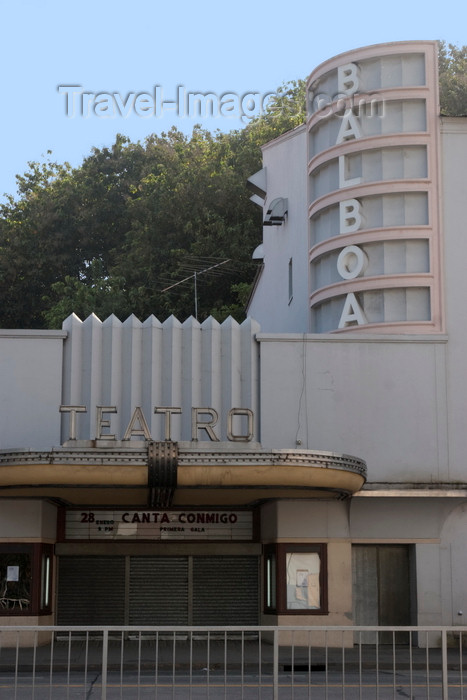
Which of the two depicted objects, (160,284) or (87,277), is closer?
(160,284)

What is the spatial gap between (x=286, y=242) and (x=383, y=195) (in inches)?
303

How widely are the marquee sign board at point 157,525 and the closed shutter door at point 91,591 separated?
63cm

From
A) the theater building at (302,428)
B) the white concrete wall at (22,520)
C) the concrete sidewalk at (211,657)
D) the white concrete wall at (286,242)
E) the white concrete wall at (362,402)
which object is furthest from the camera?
the white concrete wall at (286,242)

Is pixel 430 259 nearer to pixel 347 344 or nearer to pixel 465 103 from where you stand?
pixel 347 344

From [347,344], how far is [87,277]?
44.3 m

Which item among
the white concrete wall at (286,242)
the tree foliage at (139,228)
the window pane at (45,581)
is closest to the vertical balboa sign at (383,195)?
the white concrete wall at (286,242)

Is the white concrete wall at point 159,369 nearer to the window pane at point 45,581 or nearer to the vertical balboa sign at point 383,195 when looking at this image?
the window pane at point 45,581

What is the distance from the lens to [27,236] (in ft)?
219

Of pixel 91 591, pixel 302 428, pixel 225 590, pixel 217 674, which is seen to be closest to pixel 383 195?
pixel 302 428

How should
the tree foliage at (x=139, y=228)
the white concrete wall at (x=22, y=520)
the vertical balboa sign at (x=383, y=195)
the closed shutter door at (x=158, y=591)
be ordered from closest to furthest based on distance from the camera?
1. the white concrete wall at (x=22, y=520)
2. the closed shutter door at (x=158, y=591)
3. the vertical balboa sign at (x=383, y=195)
4. the tree foliage at (x=139, y=228)

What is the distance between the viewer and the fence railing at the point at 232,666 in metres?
14.5

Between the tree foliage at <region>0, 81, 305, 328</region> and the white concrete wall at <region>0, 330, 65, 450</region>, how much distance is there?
2788 cm

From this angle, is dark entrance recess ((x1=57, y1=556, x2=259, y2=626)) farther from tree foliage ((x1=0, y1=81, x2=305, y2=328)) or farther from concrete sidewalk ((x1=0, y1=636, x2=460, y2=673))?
tree foliage ((x1=0, y1=81, x2=305, y2=328))

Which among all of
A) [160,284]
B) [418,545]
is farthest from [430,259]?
[160,284]
